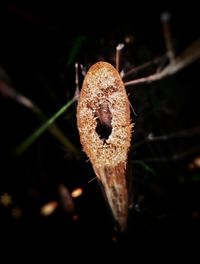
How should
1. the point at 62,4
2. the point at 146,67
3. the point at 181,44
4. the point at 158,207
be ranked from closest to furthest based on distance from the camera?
the point at 62,4 < the point at 181,44 < the point at 146,67 < the point at 158,207

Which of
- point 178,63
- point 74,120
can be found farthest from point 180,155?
point 74,120

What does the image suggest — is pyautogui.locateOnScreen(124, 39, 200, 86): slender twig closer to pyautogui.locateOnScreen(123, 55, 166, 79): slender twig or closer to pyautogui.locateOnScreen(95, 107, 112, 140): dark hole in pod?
pyautogui.locateOnScreen(123, 55, 166, 79): slender twig

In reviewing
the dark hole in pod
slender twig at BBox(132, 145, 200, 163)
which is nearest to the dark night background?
slender twig at BBox(132, 145, 200, 163)

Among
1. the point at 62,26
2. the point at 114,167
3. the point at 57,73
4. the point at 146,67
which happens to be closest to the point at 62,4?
the point at 62,26

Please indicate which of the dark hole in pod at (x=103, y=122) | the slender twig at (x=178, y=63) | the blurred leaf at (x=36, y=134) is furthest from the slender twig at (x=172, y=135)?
the blurred leaf at (x=36, y=134)

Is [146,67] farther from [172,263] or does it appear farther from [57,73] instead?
[172,263]

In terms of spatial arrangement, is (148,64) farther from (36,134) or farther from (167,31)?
(36,134)

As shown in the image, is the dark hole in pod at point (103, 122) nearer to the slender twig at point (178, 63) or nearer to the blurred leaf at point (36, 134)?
the blurred leaf at point (36, 134)
